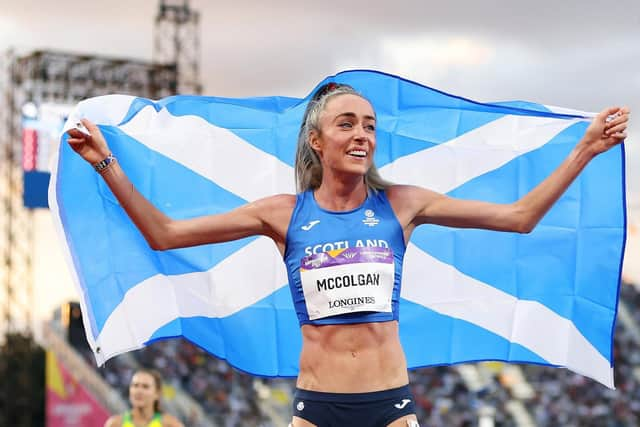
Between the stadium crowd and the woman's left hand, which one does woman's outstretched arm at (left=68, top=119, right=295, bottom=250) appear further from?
the stadium crowd

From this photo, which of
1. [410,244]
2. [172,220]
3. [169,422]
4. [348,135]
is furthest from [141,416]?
[348,135]

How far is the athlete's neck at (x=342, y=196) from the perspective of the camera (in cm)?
486

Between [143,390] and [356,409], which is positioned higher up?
Answer: [356,409]

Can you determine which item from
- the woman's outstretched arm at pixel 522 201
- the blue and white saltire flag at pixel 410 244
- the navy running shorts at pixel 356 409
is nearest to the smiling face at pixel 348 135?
the woman's outstretched arm at pixel 522 201

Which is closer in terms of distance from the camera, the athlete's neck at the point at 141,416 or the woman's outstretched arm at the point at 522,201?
the woman's outstretched arm at the point at 522,201

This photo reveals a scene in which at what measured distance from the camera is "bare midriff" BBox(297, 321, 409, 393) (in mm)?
4656

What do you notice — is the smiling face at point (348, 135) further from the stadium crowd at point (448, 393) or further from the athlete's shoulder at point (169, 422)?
the stadium crowd at point (448, 393)

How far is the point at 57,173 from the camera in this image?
18.9ft

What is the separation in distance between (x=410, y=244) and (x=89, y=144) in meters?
2.38

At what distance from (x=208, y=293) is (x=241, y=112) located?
1.06m

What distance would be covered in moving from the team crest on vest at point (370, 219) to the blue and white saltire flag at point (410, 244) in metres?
1.46

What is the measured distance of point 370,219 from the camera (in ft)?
15.7

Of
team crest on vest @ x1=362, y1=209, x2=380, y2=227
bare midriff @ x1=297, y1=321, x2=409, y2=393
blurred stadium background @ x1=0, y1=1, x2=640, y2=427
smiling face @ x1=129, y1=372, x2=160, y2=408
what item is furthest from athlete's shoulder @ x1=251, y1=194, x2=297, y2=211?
blurred stadium background @ x1=0, y1=1, x2=640, y2=427

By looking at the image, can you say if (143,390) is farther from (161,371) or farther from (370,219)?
(161,371)
